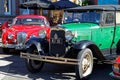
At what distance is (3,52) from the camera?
41.6ft

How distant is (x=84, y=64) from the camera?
311 inches

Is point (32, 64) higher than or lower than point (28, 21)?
lower

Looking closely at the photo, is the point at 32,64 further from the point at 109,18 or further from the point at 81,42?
the point at 109,18

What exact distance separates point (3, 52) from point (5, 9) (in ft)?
34.4

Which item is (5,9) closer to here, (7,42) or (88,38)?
(7,42)

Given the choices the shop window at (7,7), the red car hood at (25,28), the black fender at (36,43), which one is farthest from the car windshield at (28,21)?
the shop window at (7,7)

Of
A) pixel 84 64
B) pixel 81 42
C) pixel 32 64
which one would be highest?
pixel 81 42

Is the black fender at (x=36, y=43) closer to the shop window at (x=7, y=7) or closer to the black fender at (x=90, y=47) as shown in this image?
the black fender at (x=90, y=47)

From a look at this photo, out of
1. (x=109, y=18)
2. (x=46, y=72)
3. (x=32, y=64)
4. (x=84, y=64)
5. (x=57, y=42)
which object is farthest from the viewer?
(x=109, y=18)

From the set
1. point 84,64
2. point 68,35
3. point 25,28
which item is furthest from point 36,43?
point 25,28

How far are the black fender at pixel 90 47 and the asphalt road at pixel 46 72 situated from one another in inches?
22.4

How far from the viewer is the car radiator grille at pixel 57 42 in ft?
27.2

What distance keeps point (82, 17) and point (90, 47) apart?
4.74 ft

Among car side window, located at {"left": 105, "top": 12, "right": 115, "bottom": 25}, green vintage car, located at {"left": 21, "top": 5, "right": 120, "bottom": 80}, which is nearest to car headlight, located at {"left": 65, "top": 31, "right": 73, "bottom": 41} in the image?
green vintage car, located at {"left": 21, "top": 5, "right": 120, "bottom": 80}
